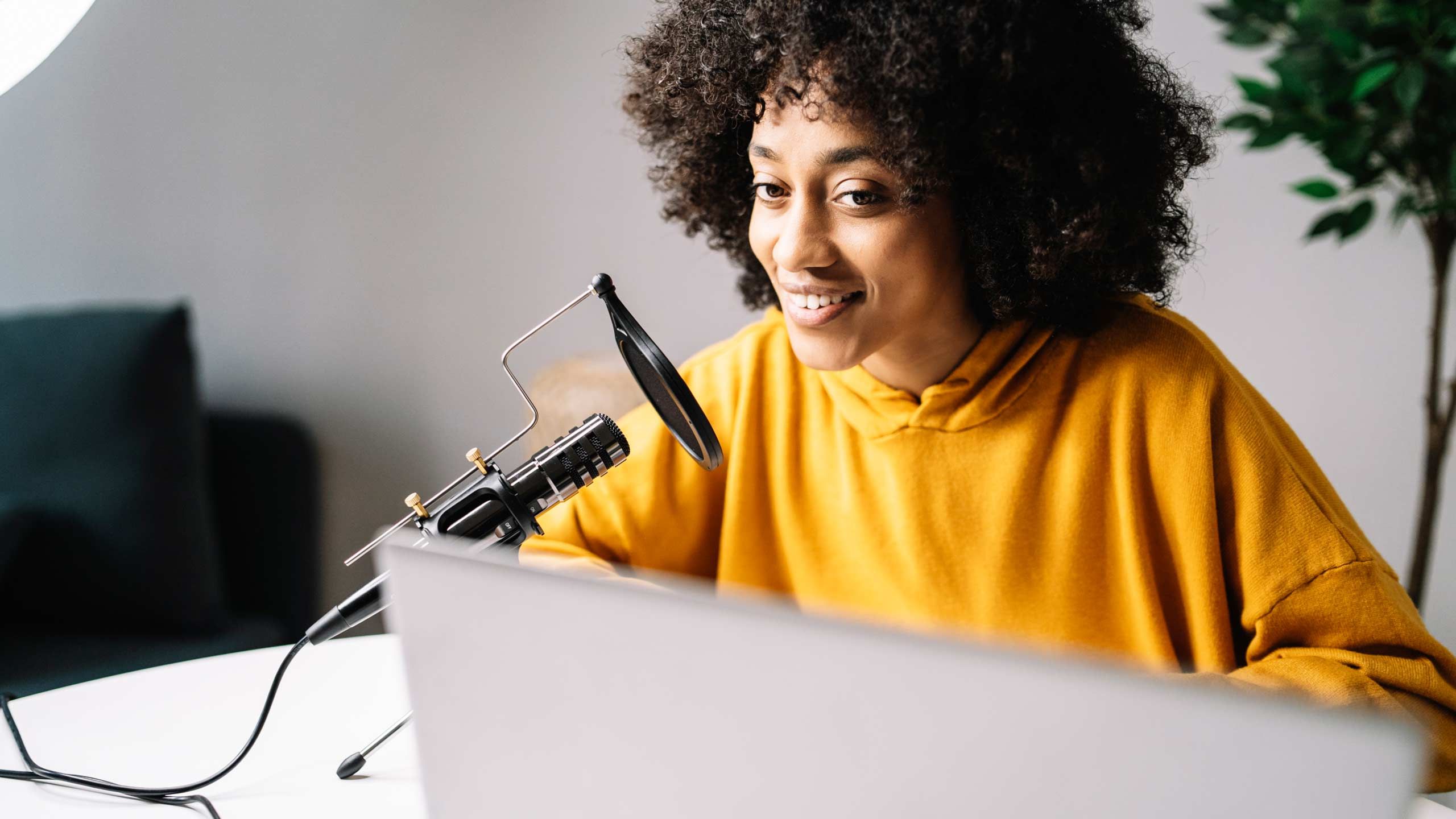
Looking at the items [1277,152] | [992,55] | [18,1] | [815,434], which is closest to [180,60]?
[18,1]

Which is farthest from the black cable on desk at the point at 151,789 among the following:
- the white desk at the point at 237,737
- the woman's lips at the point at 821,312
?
the woman's lips at the point at 821,312

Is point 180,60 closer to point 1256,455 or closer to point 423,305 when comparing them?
point 423,305

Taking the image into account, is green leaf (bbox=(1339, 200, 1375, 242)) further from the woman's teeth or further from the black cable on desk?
the black cable on desk

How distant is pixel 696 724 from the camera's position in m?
0.44

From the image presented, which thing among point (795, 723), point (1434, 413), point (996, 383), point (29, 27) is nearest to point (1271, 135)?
point (1434, 413)

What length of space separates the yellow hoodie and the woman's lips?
5.8 inches

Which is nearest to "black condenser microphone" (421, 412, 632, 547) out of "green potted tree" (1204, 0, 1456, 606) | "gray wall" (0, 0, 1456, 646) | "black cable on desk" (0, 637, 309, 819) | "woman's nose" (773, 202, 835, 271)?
"black cable on desk" (0, 637, 309, 819)

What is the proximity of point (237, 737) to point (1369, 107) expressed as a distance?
1527 millimetres

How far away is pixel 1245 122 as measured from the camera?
55.2 inches

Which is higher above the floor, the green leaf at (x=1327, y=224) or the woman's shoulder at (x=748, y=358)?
the green leaf at (x=1327, y=224)

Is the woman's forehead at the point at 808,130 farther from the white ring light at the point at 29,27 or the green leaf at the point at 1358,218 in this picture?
the green leaf at the point at 1358,218

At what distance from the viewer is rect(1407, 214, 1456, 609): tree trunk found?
4.76 ft

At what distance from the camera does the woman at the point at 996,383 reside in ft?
3.13

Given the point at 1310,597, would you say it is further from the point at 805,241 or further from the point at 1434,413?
the point at 1434,413
